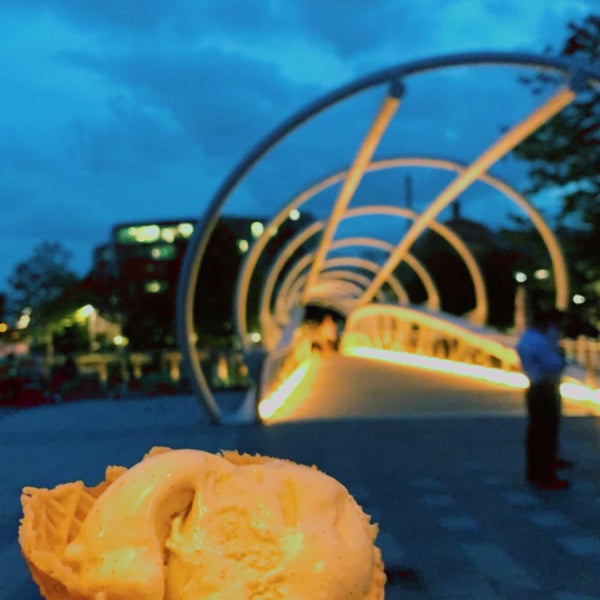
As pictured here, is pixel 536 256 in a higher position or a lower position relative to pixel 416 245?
lower

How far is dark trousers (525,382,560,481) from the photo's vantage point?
24.3 feet

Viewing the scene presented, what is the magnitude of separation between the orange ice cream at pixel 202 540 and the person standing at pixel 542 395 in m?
4.62

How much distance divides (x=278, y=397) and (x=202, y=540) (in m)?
13.1

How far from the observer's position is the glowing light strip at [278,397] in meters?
13.5

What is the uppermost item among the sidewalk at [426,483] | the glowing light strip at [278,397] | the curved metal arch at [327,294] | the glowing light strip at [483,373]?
the curved metal arch at [327,294]

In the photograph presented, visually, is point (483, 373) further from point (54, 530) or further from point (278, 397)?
point (54, 530)

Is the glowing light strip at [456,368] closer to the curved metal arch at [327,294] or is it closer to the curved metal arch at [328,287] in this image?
the curved metal arch at [328,287]

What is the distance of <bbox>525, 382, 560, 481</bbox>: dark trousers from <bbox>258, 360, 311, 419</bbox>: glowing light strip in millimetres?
5458

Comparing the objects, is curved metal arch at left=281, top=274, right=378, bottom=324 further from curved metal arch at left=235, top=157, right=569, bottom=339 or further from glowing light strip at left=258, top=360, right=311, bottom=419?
glowing light strip at left=258, top=360, right=311, bottom=419

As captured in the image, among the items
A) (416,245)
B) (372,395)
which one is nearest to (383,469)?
(372,395)

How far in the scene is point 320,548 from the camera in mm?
2943

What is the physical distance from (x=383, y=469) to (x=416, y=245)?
60.8 m

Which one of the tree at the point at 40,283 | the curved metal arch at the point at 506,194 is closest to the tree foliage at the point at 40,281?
the tree at the point at 40,283

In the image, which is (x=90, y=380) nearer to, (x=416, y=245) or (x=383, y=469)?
(x=383, y=469)
